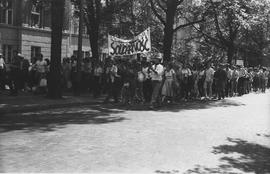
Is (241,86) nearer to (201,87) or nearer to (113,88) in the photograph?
(201,87)

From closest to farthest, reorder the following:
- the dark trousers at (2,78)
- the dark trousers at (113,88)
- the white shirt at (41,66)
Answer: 1. the dark trousers at (113,88)
2. the dark trousers at (2,78)
3. the white shirt at (41,66)

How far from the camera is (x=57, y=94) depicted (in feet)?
59.1

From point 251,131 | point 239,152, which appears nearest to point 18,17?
point 251,131

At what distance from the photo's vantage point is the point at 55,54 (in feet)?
59.7

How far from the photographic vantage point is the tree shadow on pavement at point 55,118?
11203mm

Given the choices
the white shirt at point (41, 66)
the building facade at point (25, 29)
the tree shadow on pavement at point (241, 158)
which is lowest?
the tree shadow on pavement at point (241, 158)

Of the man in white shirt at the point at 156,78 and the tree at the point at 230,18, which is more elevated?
the tree at the point at 230,18

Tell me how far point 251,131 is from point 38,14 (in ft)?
94.3

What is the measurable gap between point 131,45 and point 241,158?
A: 1269 cm

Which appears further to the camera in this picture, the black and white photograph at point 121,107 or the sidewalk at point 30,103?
the sidewalk at point 30,103

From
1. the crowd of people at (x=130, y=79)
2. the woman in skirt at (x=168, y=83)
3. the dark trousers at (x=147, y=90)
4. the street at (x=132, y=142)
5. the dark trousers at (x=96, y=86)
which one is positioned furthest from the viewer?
the dark trousers at (x=96, y=86)

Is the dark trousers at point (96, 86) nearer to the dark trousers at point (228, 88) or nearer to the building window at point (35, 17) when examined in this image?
the dark trousers at point (228, 88)

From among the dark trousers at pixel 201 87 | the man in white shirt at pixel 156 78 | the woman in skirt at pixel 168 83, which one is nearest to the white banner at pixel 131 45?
the woman in skirt at pixel 168 83

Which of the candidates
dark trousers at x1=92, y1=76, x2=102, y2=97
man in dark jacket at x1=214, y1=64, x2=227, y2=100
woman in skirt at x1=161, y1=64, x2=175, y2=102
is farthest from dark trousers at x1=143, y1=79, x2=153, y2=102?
man in dark jacket at x1=214, y1=64, x2=227, y2=100
